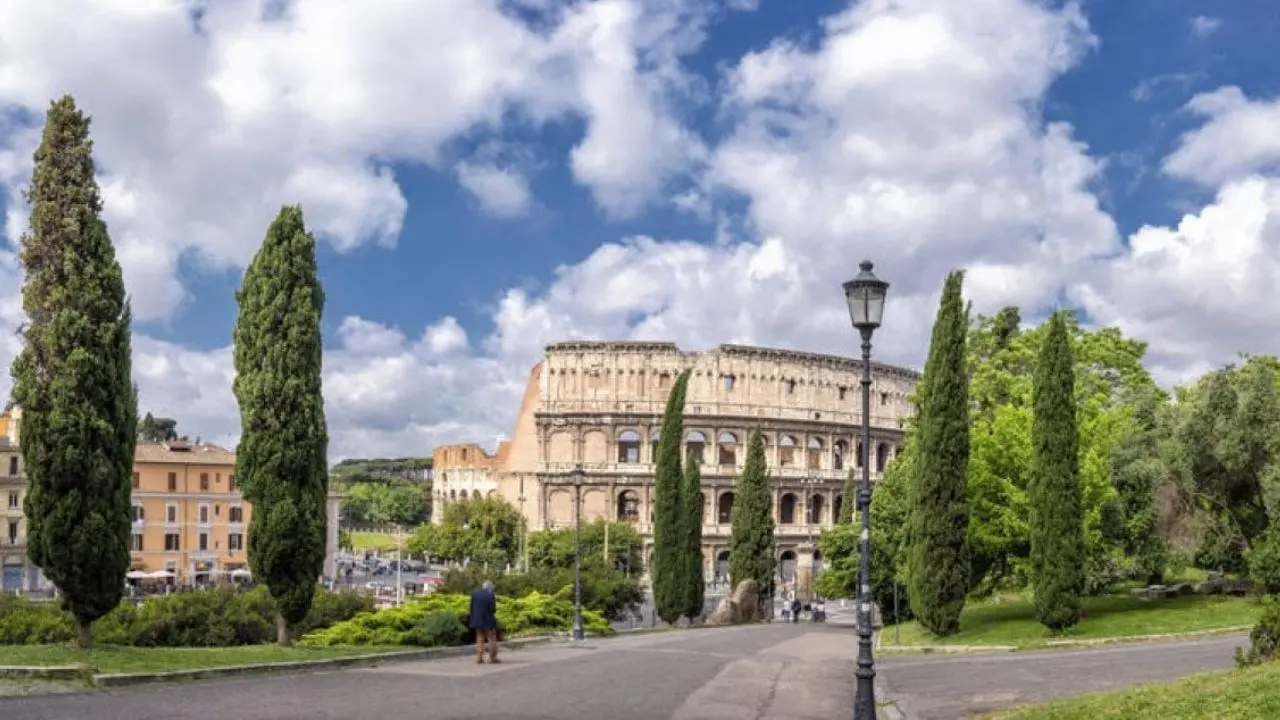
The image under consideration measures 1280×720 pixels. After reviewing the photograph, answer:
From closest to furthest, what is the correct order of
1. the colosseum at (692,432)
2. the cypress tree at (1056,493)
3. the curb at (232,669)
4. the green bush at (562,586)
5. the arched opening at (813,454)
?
1. the curb at (232,669)
2. the cypress tree at (1056,493)
3. the green bush at (562,586)
4. the colosseum at (692,432)
5. the arched opening at (813,454)

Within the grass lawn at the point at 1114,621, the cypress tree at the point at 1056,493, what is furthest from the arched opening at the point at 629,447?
the cypress tree at the point at 1056,493

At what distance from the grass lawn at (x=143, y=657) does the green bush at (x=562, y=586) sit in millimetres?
16116

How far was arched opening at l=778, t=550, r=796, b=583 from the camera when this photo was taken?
98.9 meters

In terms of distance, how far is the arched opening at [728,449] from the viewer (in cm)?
10001

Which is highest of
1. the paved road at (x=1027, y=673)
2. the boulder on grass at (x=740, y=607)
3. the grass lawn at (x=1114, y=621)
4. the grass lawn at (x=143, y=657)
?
the grass lawn at (x=143, y=657)

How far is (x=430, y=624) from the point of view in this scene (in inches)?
952

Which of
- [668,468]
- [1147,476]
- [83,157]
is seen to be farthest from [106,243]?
[668,468]

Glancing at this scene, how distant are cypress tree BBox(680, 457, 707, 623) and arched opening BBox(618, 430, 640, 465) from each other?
46573 millimetres

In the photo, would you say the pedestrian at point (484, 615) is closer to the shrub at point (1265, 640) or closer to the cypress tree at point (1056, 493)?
the shrub at point (1265, 640)

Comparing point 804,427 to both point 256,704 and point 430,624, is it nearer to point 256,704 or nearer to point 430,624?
point 430,624

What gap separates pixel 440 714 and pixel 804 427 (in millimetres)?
88084

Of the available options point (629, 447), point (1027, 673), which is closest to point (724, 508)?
point (629, 447)

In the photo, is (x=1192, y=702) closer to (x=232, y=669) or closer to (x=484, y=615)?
(x=484, y=615)

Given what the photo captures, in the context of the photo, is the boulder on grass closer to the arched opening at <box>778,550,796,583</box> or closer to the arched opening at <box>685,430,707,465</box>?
the arched opening at <box>685,430,707,465</box>
